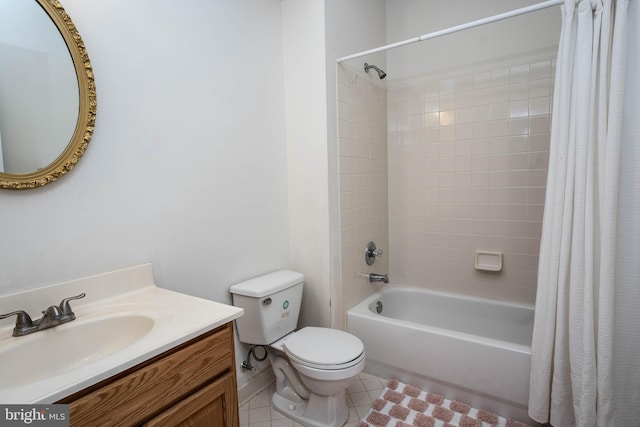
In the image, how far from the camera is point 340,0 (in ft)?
6.54

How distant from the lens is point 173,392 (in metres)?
0.95

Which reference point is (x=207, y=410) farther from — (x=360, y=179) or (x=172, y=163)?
(x=360, y=179)

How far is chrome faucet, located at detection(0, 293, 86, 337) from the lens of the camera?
973 millimetres

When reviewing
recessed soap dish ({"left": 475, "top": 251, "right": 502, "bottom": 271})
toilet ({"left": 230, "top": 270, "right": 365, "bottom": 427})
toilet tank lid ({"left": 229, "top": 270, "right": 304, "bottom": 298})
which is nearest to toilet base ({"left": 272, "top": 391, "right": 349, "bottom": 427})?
toilet ({"left": 230, "top": 270, "right": 365, "bottom": 427})

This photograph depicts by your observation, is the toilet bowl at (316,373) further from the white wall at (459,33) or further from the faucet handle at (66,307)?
the white wall at (459,33)

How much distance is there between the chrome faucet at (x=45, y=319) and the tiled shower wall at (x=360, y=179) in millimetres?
1339

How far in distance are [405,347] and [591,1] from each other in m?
1.83

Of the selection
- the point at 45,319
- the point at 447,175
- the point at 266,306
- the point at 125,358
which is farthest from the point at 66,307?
the point at 447,175

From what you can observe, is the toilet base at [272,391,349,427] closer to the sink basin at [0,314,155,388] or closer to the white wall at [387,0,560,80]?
the sink basin at [0,314,155,388]

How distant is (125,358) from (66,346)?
1.15 ft

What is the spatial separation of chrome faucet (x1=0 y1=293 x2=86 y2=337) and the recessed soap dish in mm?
2282

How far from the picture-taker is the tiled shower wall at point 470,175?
6.95 ft

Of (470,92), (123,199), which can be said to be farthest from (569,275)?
(123,199)

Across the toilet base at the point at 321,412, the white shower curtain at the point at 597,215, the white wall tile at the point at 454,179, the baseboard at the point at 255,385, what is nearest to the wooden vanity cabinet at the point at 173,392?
the toilet base at the point at 321,412
